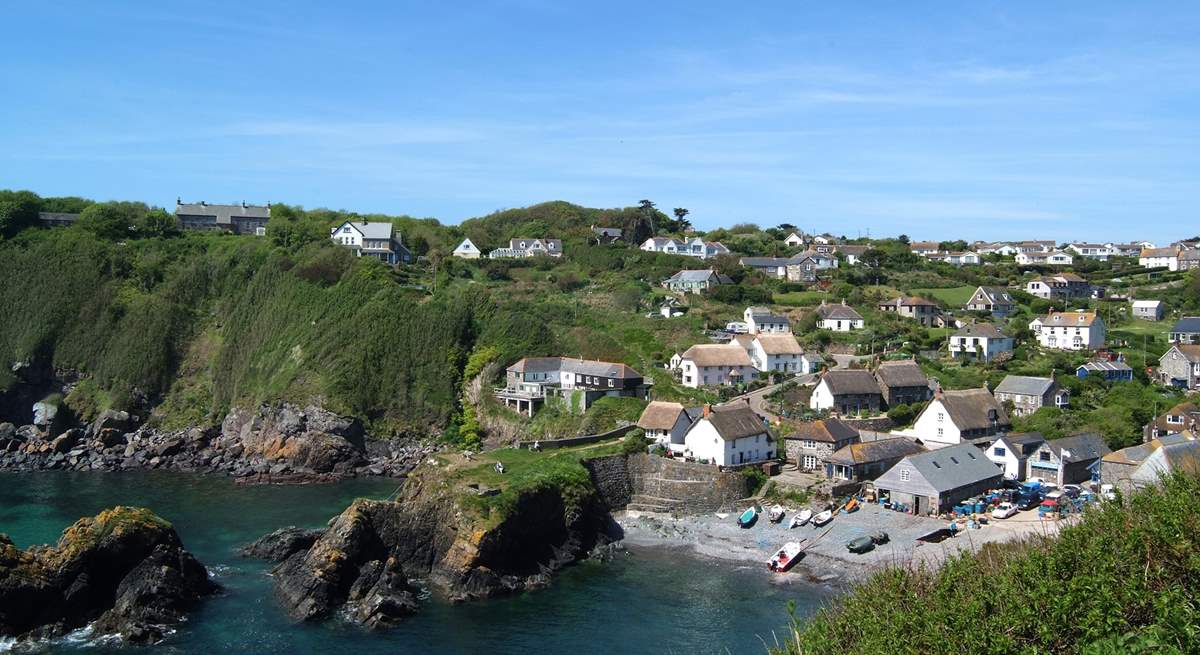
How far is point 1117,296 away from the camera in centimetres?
8200

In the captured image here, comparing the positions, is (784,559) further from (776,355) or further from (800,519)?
(776,355)

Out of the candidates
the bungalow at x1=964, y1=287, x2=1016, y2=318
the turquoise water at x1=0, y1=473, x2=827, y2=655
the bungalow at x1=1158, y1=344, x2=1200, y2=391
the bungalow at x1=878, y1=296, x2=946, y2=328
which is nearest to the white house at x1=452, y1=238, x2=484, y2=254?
the bungalow at x1=878, y1=296, x2=946, y2=328

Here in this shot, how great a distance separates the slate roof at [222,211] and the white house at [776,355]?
67.6 m

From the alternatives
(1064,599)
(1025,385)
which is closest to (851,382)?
(1025,385)

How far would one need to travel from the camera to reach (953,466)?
41906 mm

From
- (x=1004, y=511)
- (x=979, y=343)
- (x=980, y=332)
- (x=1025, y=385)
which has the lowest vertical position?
(x=1004, y=511)

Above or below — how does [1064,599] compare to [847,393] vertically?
above

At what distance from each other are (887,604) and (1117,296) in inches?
3000

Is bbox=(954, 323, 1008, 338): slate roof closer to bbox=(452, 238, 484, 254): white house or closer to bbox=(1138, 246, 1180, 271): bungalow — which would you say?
bbox=(1138, 246, 1180, 271): bungalow

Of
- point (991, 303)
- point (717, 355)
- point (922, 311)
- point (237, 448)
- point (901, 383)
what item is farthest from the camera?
point (991, 303)

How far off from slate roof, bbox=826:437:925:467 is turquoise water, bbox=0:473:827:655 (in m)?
9.28

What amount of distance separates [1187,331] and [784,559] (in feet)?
139

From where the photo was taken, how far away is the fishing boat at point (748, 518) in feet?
136

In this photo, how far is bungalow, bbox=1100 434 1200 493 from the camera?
3691 centimetres
